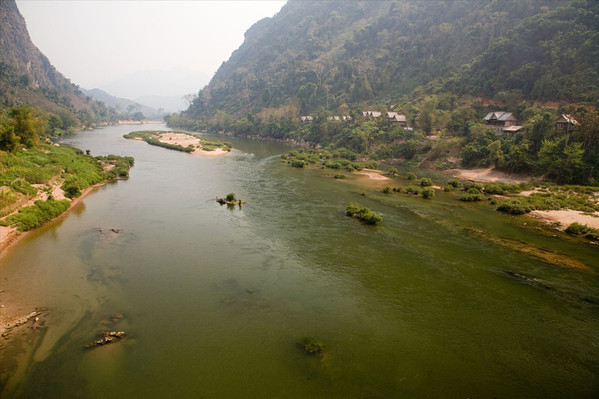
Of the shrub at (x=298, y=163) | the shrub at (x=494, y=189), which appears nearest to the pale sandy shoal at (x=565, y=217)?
the shrub at (x=494, y=189)

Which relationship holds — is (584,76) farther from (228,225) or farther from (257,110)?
(257,110)

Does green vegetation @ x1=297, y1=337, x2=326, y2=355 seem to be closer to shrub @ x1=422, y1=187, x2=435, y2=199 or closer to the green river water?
the green river water

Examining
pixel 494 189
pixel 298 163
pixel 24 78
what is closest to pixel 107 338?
pixel 494 189

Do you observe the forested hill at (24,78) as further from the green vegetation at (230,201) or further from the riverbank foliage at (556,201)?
the riverbank foliage at (556,201)

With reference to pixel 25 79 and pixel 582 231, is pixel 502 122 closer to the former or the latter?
pixel 582 231

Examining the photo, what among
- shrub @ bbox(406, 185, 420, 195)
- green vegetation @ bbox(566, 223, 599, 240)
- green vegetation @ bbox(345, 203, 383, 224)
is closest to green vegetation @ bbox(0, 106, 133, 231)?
green vegetation @ bbox(345, 203, 383, 224)
